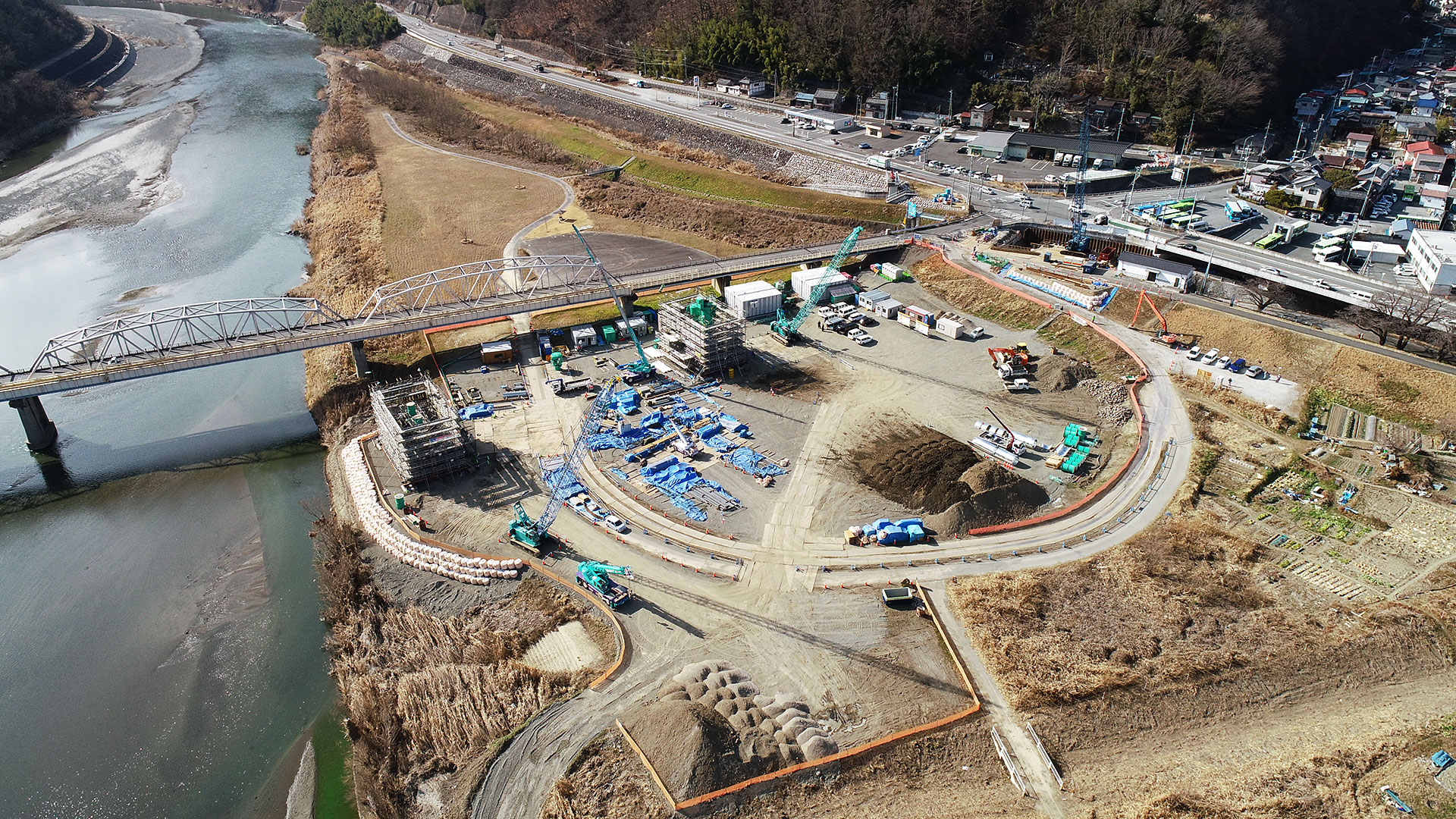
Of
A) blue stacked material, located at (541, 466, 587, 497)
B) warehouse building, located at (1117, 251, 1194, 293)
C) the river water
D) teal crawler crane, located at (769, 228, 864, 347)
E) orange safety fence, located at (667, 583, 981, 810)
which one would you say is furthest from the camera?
warehouse building, located at (1117, 251, 1194, 293)

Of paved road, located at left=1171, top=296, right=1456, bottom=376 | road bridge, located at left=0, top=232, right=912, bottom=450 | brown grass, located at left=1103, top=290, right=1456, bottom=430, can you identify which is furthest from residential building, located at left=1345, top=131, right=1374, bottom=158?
road bridge, located at left=0, top=232, right=912, bottom=450

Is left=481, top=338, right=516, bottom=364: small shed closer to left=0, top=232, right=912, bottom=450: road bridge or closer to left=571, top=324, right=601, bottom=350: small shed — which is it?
left=0, top=232, right=912, bottom=450: road bridge

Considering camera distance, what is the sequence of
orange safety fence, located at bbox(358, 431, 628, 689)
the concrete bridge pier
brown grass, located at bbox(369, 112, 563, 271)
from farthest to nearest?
brown grass, located at bbox(369, 112, 563, 271), the concrete bridge pier, orange safety fence, located at bbox(358, 431, 628, 689)

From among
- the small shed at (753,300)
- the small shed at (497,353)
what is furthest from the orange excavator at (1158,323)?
the small shed at (497,353)

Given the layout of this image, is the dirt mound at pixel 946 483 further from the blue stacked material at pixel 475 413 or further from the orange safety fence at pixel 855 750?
the blue stacked material at pixel 475 413

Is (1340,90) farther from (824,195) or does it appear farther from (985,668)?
(985,668)

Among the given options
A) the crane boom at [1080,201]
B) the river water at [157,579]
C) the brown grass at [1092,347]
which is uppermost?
the crane boom at [1080,201]

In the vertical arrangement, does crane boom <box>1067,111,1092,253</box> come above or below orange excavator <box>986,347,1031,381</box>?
above
